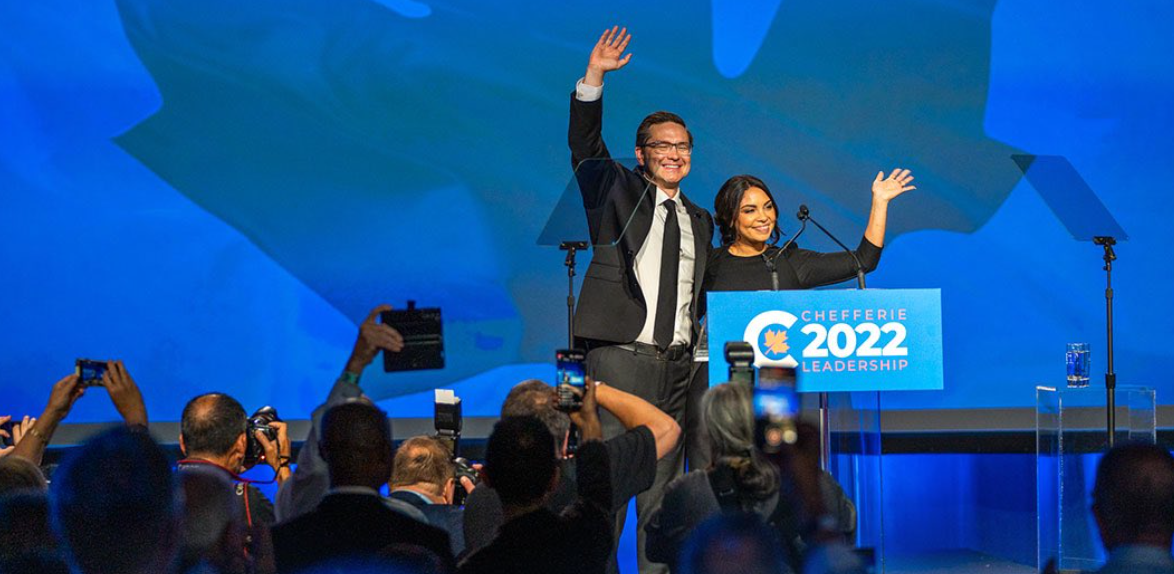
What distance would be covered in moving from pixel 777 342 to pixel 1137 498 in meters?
1.56

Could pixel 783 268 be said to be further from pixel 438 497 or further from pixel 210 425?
pixel 210 425

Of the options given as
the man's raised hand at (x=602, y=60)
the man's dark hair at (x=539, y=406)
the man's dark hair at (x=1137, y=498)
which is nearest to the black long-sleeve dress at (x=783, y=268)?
the man's raised hand at (x=602, y=60)

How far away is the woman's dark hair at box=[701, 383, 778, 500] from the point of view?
99.8 inches

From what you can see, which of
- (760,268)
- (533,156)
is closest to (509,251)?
(533,156)

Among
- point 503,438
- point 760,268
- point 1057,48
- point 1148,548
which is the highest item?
point 1057,48

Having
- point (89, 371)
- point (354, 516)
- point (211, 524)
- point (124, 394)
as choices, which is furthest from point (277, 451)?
point (354, 516)

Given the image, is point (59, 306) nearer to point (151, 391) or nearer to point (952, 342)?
point (151, 391)

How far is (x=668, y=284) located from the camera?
157 inches

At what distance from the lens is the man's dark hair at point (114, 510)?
1.96m

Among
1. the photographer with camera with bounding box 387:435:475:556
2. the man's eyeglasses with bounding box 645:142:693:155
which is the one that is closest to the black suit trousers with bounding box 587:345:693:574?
the man's eyeglasses with bounding box 645:142:693:155

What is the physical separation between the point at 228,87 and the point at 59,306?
1.43 meters

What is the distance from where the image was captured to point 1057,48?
6605 millimetres

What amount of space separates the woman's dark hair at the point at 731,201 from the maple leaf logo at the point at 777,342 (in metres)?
0.63

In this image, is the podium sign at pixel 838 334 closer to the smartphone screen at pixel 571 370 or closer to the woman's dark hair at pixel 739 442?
the smartphone screen at pixel 571 370
